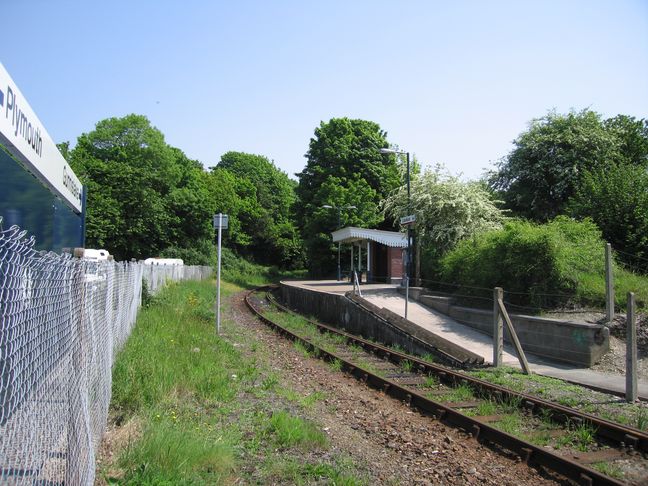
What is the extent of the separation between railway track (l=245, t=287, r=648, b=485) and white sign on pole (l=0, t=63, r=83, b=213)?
639cm

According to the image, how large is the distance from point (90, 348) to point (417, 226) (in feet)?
60.7

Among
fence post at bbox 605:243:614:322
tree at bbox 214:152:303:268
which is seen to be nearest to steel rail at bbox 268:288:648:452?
fence post at bbox 605:243:614:322

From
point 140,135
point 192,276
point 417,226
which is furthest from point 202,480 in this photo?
point 140,135

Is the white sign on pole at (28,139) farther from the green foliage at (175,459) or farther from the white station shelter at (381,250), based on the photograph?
the white station shelter at (381,250)

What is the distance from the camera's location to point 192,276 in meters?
37.7

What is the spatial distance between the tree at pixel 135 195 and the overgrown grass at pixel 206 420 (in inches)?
1457

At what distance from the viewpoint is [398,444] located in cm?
646

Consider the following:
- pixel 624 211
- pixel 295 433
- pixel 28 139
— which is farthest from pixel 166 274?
pixel 295 433

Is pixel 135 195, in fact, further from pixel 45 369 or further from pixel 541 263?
pixel 45 369

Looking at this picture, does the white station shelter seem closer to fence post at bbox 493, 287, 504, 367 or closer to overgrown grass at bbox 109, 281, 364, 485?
fence post at bbox 493, 287, 504, 367

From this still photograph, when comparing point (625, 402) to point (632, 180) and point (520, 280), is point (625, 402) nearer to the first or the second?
point (520, 280)

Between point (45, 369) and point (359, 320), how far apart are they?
560 inches

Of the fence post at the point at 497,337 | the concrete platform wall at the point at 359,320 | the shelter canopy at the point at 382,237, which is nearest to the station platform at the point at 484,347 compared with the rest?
the fence post at the point at 497,337

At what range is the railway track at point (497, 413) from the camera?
5902 mm
